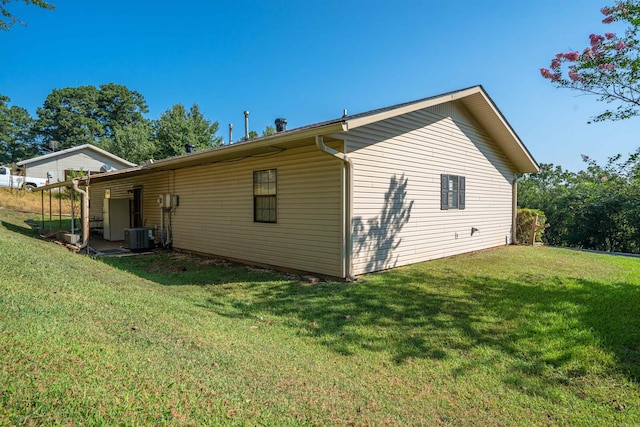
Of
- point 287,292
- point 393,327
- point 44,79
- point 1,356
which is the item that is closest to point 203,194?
point 287,292

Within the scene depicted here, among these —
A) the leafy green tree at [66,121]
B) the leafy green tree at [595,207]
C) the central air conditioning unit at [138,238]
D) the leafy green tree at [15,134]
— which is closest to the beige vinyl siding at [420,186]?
the leafy green tree at [595,207]

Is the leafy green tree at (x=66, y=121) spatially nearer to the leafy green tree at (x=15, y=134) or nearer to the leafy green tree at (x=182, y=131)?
the leafy green tree at (x=15, y=134)

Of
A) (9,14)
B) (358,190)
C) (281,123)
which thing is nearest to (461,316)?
(358,190)

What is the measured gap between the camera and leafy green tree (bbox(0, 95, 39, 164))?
164 feet

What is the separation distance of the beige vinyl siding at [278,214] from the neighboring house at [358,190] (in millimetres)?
28

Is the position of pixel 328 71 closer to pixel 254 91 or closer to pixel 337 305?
pixel 254 91

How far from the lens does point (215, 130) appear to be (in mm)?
34156

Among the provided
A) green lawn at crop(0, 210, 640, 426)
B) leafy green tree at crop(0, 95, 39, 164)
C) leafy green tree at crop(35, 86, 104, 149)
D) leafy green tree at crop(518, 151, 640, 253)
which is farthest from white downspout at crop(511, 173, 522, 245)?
leafy green tree at crop(0, 95, 39, 164)

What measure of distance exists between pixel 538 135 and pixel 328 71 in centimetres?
941

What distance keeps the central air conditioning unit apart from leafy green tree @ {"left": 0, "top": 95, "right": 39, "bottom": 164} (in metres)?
54.7

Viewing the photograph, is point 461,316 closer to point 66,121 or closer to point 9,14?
point 9,14

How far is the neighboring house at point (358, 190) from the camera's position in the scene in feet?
22.2

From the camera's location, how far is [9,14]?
311 inches

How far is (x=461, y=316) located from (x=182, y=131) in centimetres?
3080
